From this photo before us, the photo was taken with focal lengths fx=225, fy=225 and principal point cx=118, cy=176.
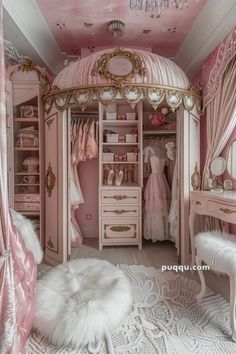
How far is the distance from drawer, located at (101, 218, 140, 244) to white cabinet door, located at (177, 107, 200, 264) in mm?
714

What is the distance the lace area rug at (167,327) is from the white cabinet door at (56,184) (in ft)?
3.25

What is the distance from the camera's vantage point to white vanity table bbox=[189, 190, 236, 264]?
72.2 inches

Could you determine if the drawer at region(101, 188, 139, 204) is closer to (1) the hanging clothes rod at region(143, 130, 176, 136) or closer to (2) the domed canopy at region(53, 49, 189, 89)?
(1) the hanging clothes rod at region(143, 130, 176, 136)

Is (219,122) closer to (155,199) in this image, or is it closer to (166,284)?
(155,199)

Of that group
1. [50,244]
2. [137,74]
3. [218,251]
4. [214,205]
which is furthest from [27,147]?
[218,251]

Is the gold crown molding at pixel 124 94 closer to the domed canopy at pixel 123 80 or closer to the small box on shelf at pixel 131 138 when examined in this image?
the domed canopy at pixel 123 80

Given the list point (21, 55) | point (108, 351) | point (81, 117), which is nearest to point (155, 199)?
point (81, 117)

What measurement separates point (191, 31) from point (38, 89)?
1.88 metres

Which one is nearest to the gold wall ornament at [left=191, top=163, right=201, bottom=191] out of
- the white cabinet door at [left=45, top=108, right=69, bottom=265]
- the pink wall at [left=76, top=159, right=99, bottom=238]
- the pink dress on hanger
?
the pink dress on hanger

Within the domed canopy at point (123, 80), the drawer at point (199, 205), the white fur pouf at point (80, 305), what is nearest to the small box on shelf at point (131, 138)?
the domed canopy at point (123, 80)

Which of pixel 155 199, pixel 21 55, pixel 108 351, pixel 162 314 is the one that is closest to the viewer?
pixel 108 351

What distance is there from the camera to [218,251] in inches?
63.6

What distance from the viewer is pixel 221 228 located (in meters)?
2.42

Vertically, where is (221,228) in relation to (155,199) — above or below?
below
